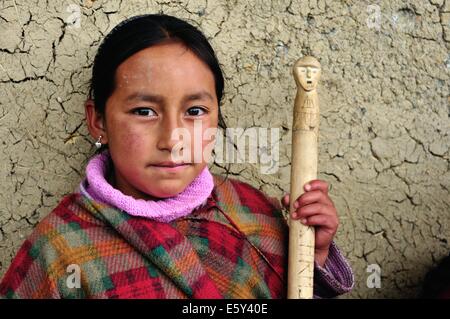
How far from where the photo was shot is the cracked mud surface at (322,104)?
2.02 metres

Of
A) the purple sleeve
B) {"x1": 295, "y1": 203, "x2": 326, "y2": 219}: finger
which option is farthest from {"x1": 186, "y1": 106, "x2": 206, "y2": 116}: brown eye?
the purple sleeve

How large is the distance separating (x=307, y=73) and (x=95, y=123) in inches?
22.7

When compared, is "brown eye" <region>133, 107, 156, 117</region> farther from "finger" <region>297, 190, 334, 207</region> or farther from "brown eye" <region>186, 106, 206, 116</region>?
"finger" <region>297, 190, 334, 207</region>

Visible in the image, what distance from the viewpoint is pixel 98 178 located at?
169 cm

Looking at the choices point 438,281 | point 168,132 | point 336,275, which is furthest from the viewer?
point 438,281

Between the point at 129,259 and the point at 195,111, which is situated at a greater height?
the point at 195,111

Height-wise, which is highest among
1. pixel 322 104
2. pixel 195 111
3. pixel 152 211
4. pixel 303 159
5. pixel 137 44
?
pixel 322 104

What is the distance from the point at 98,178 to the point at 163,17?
464mm

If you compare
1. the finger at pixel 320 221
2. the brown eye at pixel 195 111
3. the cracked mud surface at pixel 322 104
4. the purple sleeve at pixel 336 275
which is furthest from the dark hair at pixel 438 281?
the brown eye at pixel 195 111

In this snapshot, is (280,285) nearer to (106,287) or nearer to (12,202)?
(106,287)

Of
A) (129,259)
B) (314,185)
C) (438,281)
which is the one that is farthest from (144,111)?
(438,281)

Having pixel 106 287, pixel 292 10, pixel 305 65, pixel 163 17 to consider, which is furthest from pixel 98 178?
pixel 292 10

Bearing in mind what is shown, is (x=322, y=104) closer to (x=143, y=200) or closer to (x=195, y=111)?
(x=195, y=111)

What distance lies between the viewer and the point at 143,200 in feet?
5.59
